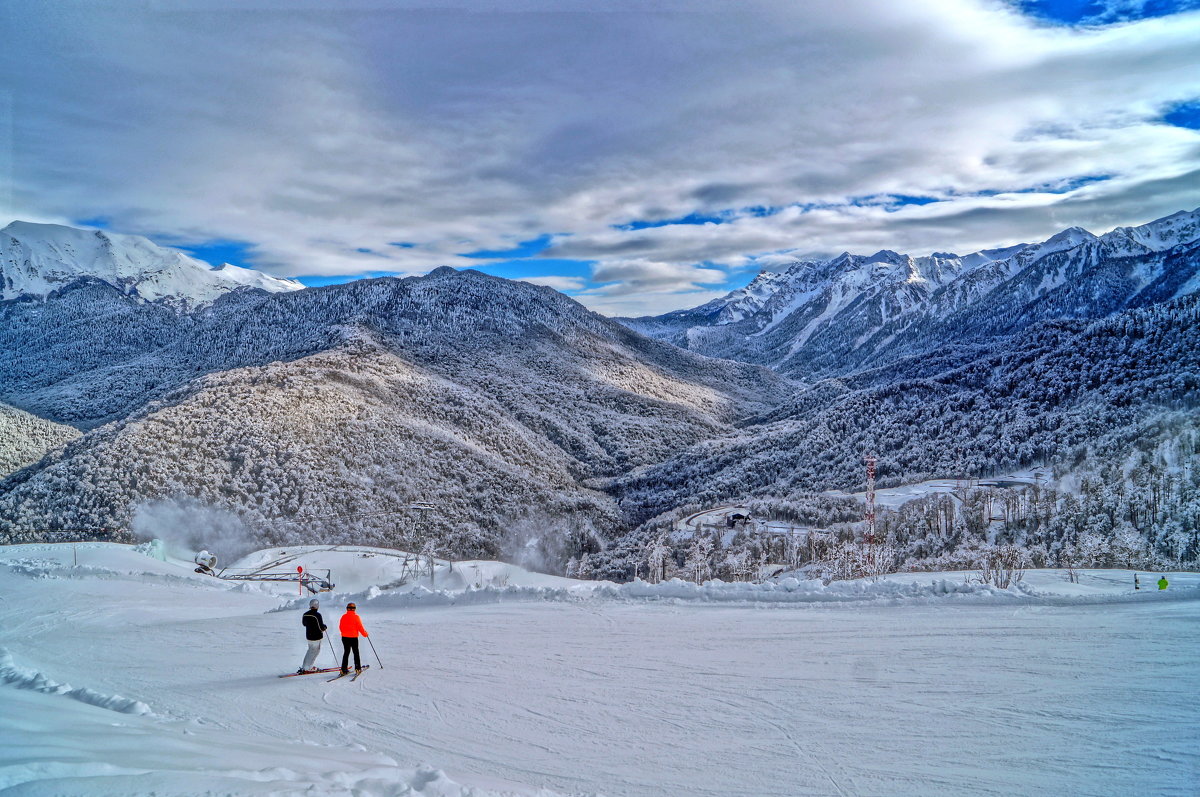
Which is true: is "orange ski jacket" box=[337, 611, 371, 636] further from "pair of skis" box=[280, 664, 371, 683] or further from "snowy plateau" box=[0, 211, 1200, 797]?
"snowy plateau" box=[0, 211, 1200, 797]

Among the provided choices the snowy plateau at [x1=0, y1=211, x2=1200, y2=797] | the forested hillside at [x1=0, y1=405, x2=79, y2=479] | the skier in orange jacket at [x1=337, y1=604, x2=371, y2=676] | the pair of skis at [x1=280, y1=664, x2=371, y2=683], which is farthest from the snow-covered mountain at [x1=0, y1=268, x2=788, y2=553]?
the skier in orange jacket at [x1=337, y1=604, x2=371, y2=676]

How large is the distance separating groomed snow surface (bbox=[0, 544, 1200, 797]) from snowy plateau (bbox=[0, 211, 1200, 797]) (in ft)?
0.21

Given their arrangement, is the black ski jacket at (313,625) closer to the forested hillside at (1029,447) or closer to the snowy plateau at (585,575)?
the snowy plateau at (585,575)

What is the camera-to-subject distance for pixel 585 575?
194 feet

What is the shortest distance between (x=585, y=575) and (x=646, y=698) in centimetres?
5127

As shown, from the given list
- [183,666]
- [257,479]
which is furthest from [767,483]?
[183,666]

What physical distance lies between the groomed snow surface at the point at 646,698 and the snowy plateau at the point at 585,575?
7 centimetres

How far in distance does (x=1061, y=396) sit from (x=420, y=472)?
74.9 m

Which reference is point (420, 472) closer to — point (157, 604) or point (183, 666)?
point (157, 604)

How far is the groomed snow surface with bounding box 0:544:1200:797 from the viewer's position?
6598 mm

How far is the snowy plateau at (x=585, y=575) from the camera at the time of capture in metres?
7.31

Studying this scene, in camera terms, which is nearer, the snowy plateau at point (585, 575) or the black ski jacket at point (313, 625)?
the snowy plateau at point (585, 575)

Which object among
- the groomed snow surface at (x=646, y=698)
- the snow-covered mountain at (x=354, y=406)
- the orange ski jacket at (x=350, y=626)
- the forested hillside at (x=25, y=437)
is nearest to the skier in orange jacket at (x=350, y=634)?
the orange ski jacket at (x=350, y=626)

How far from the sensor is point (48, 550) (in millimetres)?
28203
